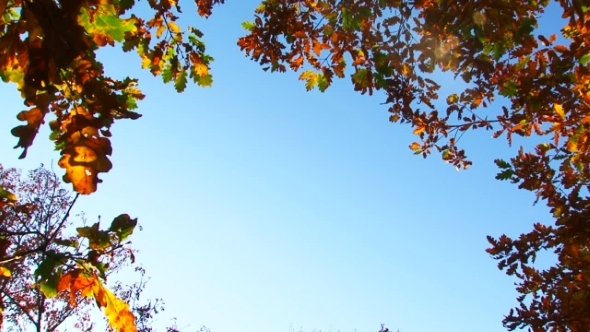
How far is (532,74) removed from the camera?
12.7 ft

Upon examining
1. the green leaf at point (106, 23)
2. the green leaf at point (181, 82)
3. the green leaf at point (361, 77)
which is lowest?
the green leaf at point (106, 23)

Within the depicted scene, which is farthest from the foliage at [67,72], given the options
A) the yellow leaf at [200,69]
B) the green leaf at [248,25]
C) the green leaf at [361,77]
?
the green leaf at [248,25]

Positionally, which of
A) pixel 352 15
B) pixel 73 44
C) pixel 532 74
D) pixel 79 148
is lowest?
pixel 79 148

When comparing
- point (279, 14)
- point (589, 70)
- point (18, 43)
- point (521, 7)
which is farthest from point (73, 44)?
point (589, 70)

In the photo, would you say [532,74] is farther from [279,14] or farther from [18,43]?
[18,43]

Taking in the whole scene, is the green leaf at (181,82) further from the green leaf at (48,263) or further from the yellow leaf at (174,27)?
the green leaf at (48,263)

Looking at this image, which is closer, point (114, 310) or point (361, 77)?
point (114, 310)

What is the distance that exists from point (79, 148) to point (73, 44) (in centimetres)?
36

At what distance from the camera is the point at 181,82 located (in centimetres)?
353

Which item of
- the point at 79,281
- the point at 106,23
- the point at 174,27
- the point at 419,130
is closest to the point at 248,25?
the point at 174,27

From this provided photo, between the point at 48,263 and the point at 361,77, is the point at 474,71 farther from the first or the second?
the point at 48,263

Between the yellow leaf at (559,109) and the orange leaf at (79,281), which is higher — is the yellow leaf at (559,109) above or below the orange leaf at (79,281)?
above

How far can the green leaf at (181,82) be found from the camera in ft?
11.5

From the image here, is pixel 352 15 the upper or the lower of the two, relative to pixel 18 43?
upper
